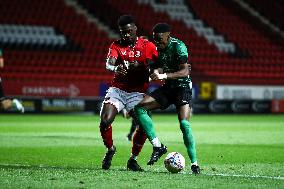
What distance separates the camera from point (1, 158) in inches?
474

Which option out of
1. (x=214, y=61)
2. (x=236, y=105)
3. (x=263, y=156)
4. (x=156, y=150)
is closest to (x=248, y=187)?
(x=156, y=150)

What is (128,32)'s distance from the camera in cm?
1060

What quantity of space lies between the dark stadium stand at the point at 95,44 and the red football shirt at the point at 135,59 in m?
19.0

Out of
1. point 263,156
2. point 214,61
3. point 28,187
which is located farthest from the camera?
point 214,61

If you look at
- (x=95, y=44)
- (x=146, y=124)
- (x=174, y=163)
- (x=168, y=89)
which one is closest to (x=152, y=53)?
(x=168, y=89)

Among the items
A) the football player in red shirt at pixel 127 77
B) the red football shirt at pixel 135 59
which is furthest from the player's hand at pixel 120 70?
the red football shirt at pixel 135 59

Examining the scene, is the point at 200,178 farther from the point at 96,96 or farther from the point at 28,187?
the point at 96,96

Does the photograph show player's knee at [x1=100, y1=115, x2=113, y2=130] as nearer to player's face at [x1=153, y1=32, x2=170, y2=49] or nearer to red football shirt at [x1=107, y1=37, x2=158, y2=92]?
red football shirt at [x1=107, y1=37, x2=158, y2=92]

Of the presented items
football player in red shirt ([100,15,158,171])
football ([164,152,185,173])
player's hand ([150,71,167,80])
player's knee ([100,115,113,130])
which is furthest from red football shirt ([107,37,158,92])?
football ([164,152,185,173])

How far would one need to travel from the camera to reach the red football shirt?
10.8m

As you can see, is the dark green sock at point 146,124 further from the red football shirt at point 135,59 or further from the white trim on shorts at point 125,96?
the red football shirt at point 135,59

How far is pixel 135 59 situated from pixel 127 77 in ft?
1.05

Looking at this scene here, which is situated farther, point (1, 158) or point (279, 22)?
point (279, 22)

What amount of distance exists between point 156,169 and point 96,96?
67.4ft
